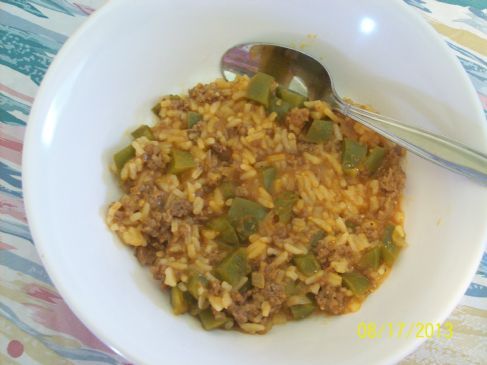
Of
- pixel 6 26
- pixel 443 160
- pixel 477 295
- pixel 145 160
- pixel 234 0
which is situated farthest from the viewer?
pixel 6 26

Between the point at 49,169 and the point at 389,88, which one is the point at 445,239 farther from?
the point at 49,169

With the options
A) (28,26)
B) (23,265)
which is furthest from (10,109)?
(23,265)

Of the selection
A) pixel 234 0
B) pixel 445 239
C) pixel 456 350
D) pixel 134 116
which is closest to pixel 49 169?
pixel 134 116

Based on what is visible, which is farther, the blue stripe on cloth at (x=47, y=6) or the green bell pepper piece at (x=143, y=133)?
the blue stripe on cloth at (x=47, y=6)

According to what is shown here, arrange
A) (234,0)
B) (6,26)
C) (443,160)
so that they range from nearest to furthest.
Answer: (443,160) → (234,0) → (6,26)

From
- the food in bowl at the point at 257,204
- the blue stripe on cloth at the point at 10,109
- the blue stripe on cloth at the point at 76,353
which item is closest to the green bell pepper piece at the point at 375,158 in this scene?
the food in bowl at the point at 257,204

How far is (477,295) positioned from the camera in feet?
6.90

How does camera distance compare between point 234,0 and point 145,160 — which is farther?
point 234,0

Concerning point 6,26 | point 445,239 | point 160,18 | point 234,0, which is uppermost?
point 234,0

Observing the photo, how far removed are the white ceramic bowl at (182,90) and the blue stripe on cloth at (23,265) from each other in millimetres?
475

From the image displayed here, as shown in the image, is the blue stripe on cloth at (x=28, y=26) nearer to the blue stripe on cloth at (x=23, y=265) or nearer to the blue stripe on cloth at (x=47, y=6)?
the blue stripe on cloth at (x=47, y=6)

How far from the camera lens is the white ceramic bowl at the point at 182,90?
5.04ft

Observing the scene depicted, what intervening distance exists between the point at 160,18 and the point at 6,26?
3.17 ft

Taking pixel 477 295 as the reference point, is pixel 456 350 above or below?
below
